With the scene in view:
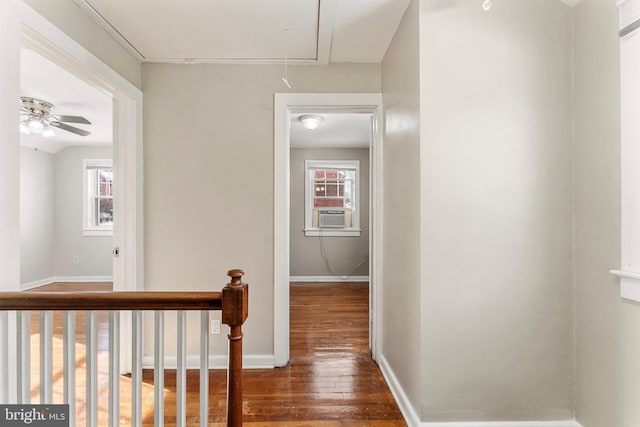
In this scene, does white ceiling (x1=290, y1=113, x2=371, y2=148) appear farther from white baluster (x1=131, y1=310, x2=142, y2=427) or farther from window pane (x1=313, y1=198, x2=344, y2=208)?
white baluster (x1=131, y1=310, x2=142, y2=427)

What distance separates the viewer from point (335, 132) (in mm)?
4820

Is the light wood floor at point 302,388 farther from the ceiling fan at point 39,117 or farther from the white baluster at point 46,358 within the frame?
the ceiling fan at point 39,117

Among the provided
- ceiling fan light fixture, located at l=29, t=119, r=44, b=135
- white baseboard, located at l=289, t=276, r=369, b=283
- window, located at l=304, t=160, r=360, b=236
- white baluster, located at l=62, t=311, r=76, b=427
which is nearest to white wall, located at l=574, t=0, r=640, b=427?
white baluster, located at l=62, t=311, r=76, b=427

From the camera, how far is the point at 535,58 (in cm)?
172

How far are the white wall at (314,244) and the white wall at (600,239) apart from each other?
4184 millimetres

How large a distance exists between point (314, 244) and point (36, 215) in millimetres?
4630

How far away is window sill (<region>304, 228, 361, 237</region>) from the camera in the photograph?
5.84m

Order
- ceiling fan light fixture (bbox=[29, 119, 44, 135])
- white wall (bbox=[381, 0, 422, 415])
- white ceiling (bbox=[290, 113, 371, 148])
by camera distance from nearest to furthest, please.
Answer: white wall (bbox=[381, 0, 422, 415])
ceiling fan light fixture (bbox=[29, 119, 44, 135])
white ceiling (bbox=[290, 113, 371, 148])

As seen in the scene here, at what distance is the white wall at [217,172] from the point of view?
2602 mm

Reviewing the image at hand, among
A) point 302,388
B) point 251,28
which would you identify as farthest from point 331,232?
point 251,28

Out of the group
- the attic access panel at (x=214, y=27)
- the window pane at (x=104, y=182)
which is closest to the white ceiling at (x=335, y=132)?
the attic access panel at (x=214, y=27)

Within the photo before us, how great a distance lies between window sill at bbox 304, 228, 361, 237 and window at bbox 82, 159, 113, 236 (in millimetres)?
3634

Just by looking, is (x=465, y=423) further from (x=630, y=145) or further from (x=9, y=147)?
(x=9, y=147)

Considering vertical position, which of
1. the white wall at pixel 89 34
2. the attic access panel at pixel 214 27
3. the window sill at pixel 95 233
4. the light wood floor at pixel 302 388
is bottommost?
the light wood floor at pixel 302 388
